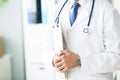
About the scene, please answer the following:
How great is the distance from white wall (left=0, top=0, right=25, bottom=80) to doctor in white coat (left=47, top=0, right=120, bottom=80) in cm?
162

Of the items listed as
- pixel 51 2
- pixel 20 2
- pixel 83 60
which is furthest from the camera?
pixel 20 2

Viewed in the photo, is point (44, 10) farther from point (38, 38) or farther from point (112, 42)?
point (112, 42)

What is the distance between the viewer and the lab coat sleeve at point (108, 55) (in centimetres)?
108

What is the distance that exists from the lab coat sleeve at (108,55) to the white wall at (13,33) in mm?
1843

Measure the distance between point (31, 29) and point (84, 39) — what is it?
1406 millimetres

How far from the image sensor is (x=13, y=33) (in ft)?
9.32

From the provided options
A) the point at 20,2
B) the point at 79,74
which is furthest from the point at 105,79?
the point at 20,2

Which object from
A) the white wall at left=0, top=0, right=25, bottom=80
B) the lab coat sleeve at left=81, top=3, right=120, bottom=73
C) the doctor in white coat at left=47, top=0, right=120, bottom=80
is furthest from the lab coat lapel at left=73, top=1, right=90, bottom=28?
the white wall at left=0, top=0, right=25, bottom=80

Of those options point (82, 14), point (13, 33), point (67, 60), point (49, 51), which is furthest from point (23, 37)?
point (67, 60)

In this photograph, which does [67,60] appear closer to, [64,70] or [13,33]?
[64,70]

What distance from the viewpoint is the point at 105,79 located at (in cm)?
118

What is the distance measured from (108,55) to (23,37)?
1.88 meters

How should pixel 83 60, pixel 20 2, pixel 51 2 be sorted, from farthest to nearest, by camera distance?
1. pixel 20 2
2. pixel 51 2
3. pixel 83 60

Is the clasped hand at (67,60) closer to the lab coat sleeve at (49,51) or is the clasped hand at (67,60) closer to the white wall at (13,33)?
A: the lab coat sleeve at (49,51)
